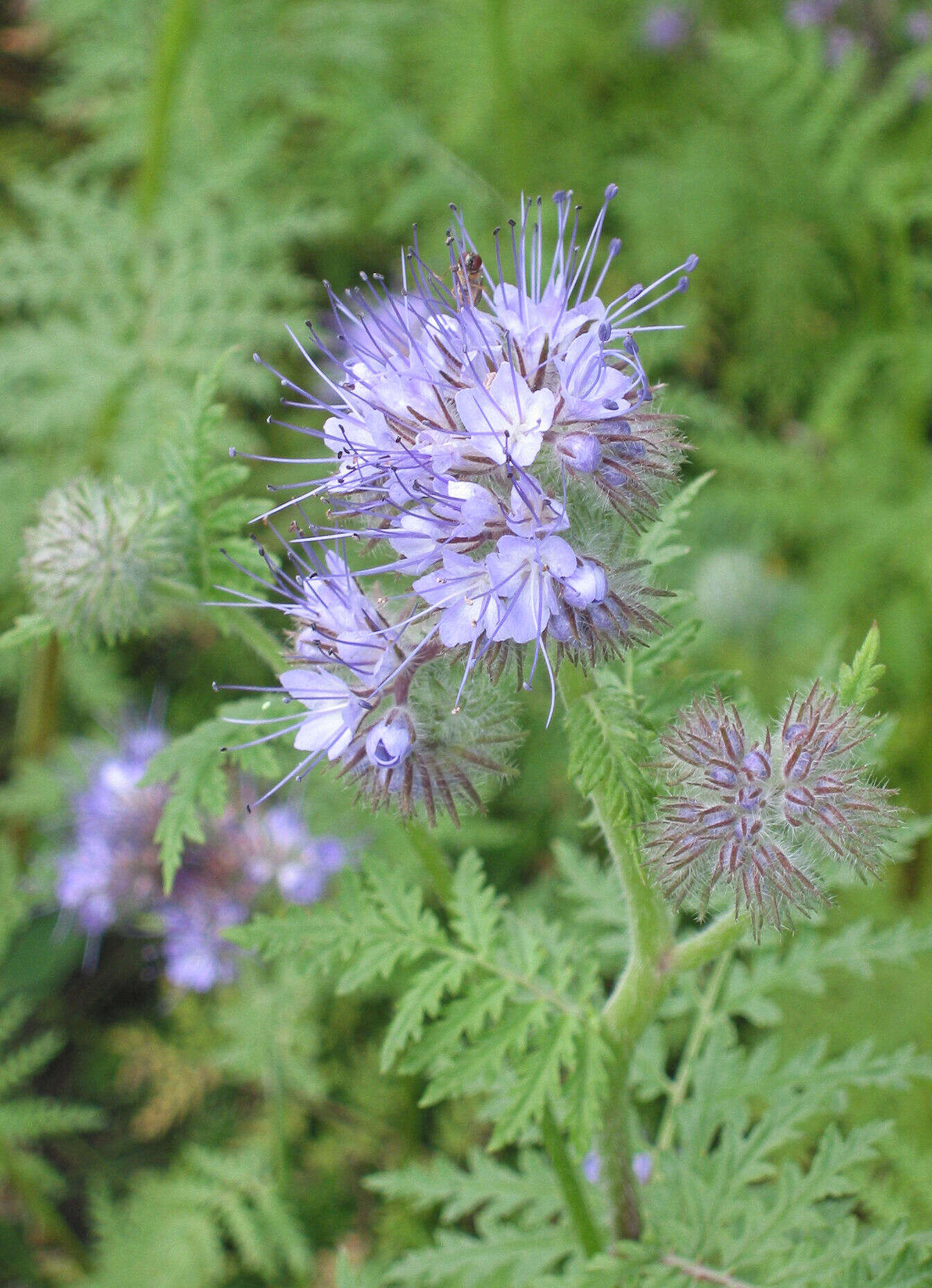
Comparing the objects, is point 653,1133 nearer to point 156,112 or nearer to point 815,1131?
point 815,1131

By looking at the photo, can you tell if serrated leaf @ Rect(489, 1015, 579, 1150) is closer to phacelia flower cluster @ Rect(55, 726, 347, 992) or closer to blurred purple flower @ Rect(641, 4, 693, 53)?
phacelia flower cluster @ Rect(55, 726, 347, 992)

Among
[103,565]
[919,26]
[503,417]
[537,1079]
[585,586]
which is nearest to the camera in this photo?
[585,586]

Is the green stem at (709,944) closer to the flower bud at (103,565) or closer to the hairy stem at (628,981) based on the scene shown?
the hairy stem at (628,981)

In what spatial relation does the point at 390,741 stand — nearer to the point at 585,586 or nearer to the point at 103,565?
the point at 585,586

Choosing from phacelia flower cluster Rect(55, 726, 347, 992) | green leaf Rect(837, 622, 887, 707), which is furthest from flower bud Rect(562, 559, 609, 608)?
phacelia flower cluster Rect(55, 726, 347, 992)

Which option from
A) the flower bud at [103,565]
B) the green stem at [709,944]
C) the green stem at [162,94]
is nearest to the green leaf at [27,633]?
the flower bud at [103,565]

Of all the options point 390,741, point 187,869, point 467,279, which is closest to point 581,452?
point 467,279
